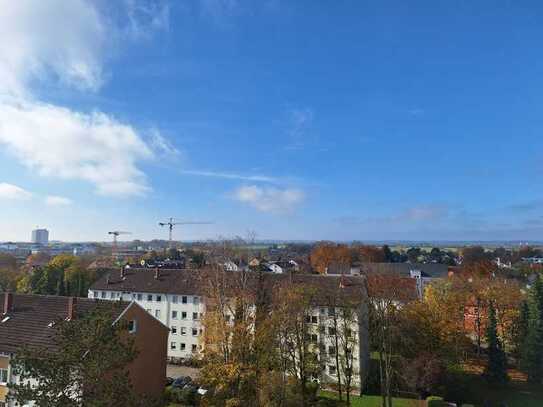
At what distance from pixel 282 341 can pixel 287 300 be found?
149 inches

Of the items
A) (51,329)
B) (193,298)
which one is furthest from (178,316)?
(51,329)

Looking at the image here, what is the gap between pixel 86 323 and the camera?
1420 centimetres

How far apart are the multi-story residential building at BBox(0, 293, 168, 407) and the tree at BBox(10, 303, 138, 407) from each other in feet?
41.0

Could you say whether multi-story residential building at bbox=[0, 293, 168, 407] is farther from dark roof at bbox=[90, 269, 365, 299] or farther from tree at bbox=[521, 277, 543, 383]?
tree at bbox=[521, 277, 543, 383]

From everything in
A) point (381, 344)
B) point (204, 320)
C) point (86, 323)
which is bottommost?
point (381, 344)

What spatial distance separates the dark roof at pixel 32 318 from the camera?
26.5 m

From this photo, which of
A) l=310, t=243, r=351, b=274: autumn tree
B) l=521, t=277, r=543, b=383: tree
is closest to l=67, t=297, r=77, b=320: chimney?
l=521, t=277, r=543, b=383: tree

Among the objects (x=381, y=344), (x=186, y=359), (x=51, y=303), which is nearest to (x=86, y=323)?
(x=51, y=303)

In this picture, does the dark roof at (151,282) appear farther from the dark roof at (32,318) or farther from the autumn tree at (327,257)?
the autumn tree at (327,257)

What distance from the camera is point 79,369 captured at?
13.4 meters

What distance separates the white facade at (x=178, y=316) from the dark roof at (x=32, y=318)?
18905 mm

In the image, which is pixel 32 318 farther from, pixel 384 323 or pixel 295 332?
pixel 384 323

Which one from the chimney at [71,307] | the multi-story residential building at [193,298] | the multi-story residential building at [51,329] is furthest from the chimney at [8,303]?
the multi-story residential building at [193,298]

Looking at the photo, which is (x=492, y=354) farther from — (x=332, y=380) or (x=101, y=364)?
(x=101, y=364)
